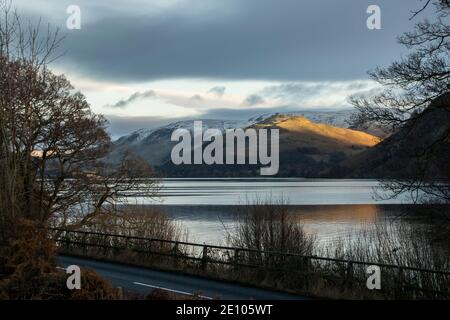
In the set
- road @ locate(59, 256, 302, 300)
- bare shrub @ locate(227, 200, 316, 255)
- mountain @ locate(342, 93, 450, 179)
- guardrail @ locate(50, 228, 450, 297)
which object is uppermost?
mountain @ locate(342, 93, 450, 179)

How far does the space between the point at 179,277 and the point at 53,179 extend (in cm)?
1476

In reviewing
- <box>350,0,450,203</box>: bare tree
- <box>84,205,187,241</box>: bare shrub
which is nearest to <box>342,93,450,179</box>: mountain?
<box>350,0,450,203</box>: bare tree

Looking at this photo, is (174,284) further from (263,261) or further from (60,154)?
(60,154)

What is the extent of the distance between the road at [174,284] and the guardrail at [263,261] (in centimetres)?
127

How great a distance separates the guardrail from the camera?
650 inches

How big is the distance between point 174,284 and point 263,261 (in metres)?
4.17

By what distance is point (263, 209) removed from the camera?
24.5 metres

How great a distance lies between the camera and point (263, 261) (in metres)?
20.4

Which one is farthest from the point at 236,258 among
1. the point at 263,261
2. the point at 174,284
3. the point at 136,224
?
the point at 136,224

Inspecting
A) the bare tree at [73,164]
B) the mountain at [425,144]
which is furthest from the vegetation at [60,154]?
the mountain at [425,144]

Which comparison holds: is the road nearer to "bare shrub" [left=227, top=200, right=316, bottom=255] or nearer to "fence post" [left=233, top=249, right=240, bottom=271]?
"fence post" [left=233, top=249, right=240, bottom=271]

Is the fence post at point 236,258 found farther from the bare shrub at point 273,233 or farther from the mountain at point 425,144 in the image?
the mountain at point 425,144

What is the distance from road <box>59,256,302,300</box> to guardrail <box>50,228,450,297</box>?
1267 millimetres
